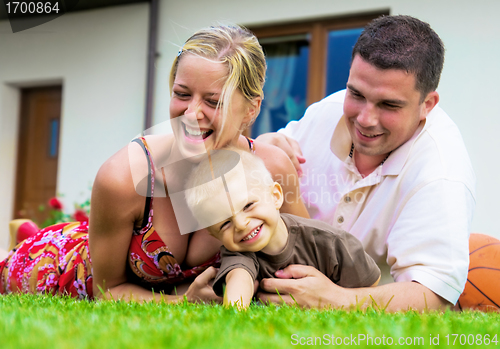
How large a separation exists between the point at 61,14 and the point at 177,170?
654 centimetres

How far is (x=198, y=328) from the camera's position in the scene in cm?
147

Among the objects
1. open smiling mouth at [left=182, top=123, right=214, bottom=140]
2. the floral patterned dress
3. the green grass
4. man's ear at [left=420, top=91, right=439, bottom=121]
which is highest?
man's ear at [left=420, top=91, right=439, bottom=121]

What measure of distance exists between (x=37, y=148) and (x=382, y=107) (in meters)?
7.17

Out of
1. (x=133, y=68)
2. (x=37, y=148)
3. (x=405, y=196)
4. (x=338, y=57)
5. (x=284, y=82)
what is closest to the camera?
(x=405, y=196)

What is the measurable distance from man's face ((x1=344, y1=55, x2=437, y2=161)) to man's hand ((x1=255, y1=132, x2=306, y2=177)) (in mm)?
405

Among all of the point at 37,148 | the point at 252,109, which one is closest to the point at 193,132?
the point at 252,109

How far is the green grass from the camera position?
1.24 metres

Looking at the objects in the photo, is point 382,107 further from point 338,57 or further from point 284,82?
point 284,82

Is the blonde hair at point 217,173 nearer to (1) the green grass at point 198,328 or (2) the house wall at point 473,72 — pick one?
(1) the green grass at point 198,328

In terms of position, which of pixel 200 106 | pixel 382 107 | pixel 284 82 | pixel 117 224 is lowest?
pixel 117 224

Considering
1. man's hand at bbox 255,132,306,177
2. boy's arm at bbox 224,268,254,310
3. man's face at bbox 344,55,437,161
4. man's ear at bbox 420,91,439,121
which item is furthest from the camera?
man's hand at bbox 255,132,306,177

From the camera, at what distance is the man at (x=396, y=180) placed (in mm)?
2568

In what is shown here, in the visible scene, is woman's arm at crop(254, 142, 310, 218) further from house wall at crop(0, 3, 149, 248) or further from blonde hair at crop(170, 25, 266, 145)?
house wall at crop(0, 3, 149, 248)

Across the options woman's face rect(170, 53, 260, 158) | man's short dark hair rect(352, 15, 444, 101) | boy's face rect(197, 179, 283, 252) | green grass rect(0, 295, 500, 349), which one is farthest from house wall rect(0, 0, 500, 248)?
green grass rect(0, 295, 500, 349)
